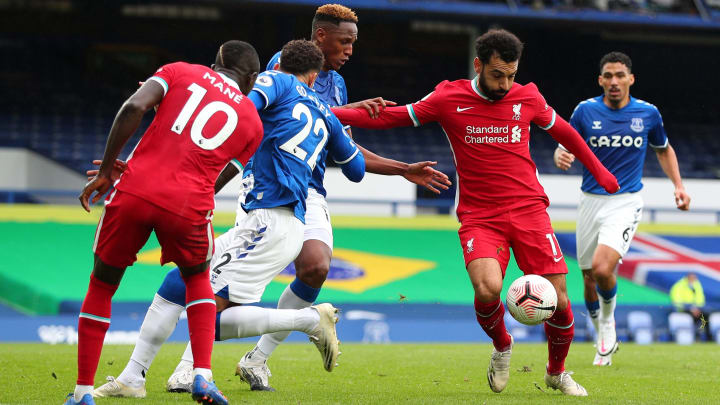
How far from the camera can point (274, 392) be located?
21.5 ft

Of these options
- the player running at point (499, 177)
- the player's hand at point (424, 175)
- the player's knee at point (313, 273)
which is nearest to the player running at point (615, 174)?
the player running at point (499, 177)

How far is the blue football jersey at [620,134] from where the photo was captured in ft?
32.6

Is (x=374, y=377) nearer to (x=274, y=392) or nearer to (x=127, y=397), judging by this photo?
(x=274, y=392)

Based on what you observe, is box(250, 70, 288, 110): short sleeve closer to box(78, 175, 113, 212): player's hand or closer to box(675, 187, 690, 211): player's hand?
box(78, 175, 113, 212): player's hand

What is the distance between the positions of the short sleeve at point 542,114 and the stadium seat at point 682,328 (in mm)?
11374

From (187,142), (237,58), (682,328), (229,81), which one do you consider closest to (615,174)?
(237,58)

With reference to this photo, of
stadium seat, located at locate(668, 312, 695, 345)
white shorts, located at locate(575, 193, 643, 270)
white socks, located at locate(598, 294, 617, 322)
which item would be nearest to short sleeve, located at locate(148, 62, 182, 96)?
white shorts, located at locate(575, 193, 643, 270)

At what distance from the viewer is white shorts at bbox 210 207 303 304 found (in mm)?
6051

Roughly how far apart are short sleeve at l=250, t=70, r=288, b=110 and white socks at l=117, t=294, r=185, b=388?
138 cm

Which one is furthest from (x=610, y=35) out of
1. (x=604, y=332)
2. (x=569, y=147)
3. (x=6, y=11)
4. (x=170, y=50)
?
(x=569, y=147)

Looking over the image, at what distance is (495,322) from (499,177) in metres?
1.00

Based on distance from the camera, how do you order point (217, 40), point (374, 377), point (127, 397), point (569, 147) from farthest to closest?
point (217, 40)
point (374, 377)
point (569, 147)
point (127, 397)

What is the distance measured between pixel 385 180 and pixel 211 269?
61.4 ft

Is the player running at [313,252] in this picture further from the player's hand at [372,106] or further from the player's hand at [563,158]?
the player's hand at [563,158]
